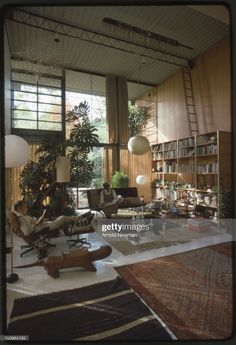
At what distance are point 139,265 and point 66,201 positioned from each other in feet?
3.72

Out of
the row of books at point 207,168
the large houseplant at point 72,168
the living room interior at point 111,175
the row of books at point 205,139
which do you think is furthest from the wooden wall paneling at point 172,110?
the large houseplant at point 72,168

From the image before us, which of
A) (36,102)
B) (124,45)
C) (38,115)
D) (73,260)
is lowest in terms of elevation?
(73,260)

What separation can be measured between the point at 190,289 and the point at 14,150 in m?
1.92

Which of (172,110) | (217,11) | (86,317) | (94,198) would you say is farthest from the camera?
(172,110)

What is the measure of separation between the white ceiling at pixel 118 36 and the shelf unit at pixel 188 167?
1225 millimetres

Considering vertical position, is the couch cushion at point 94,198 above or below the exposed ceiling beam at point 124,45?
below

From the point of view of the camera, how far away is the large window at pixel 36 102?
1640mm

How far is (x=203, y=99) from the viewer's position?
402cm

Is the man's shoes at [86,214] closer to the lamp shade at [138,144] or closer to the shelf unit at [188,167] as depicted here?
the lamp shade at [138,144]

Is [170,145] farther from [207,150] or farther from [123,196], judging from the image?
[123,196]

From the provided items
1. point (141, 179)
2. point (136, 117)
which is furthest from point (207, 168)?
point (136, 117)

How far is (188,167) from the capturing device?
4.52 metres

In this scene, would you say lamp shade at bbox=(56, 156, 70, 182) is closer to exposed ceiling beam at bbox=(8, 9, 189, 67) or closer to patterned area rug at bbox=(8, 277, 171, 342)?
patterned area rug at bbox=(8, 277, 171, 342)

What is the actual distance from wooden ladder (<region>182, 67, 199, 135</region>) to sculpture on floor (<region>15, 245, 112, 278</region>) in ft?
9.57
